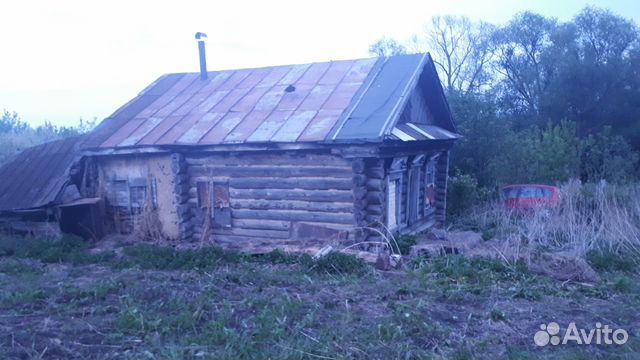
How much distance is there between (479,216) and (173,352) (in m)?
12.2

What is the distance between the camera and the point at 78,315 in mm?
7164

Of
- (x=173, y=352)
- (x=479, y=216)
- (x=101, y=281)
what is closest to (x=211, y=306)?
(x=173, y=352)

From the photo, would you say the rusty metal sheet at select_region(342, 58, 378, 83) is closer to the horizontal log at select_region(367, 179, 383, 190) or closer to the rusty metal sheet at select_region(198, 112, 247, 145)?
the rusty metal sheet at select_region(198, 112, 247, 145)

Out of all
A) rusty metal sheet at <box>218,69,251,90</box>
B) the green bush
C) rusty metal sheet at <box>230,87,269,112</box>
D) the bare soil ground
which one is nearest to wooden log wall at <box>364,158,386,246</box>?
the green bush

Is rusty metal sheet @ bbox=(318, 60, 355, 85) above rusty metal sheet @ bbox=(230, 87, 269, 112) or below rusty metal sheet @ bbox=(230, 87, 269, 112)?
above

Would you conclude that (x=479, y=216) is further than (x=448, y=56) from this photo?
No

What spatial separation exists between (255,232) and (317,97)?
11.6ft

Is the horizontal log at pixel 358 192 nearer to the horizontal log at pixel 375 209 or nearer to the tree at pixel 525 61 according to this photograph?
the horizontal log at pixel 375 209

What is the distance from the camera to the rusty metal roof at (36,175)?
13.5 meters

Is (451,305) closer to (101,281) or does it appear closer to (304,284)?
(304,284)

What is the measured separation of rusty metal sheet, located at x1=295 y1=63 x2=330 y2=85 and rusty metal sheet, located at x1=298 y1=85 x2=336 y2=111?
515 mm

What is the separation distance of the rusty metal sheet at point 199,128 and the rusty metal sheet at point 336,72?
2.79 m

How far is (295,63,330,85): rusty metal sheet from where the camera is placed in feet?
46.3

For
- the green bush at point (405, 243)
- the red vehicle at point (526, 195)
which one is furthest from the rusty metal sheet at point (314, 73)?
the red vehicle at point (526, 195)
